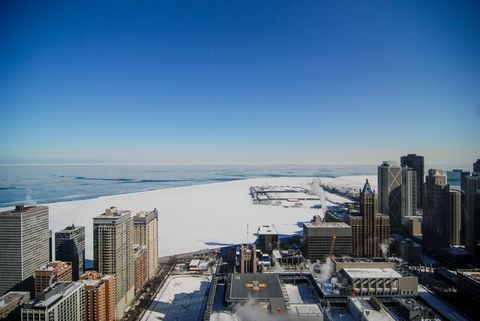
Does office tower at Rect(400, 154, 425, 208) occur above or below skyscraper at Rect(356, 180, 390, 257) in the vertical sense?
above

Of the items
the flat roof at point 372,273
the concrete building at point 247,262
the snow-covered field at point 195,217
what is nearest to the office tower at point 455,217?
the flat roof at point 372,273

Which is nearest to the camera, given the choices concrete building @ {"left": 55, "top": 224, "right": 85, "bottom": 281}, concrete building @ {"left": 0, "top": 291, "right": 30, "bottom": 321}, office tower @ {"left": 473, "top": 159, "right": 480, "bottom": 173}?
concrete building @ {"left": 0, "top": 291, "right": 30, "bottom": 321}

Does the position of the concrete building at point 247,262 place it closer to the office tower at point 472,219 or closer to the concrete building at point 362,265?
the concrete building at point 362,265

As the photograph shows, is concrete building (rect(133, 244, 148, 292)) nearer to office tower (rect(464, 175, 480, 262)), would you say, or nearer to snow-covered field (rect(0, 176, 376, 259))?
snow-covered field (rect(0, 176, 376, 259))

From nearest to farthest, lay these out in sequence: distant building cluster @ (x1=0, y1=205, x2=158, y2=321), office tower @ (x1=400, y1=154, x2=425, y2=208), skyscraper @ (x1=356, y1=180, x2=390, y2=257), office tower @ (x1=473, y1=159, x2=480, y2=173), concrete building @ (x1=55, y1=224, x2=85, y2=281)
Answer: distant building cluster @ (x1=0, y1=205, x2=158, y2=321), concrete building @ (x1=55, y1=224, x2=85, y2=281), office tower @ (x1=473, y1=159, x2=480, y2=173), skyscraper @ (x1=356, y1=180, x2=390, y2=257), office tower @ (x1=400, y1=154, x2=425, y2=208)

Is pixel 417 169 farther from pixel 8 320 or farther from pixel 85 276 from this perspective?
pixel 8 320

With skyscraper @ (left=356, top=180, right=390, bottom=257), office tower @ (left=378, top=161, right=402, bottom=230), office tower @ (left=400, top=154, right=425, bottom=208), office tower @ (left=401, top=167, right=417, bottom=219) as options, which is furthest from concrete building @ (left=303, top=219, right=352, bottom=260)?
office tower @ (left=400, top=154, right=425, bottom=208)
